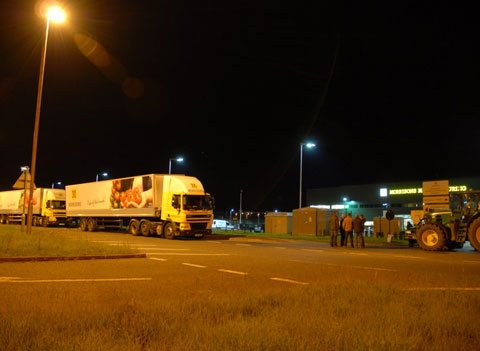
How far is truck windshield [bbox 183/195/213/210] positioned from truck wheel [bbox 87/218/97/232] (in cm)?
1197

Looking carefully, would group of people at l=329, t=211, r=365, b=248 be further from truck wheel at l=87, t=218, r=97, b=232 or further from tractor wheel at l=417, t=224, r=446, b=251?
truck wheel at l=87, t=218, r=97, b=232

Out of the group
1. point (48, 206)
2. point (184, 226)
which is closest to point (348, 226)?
point (184, 226)

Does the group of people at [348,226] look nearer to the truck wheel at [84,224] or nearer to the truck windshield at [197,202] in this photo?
the truck windshield at [197,202]

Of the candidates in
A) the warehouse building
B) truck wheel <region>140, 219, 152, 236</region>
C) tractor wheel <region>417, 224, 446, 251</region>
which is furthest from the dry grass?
the warehouse building

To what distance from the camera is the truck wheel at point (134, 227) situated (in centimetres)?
3032

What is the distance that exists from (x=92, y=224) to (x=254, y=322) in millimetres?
32728

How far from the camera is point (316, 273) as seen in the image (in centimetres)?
1166

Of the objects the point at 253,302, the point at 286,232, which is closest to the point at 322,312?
the point at 253,302

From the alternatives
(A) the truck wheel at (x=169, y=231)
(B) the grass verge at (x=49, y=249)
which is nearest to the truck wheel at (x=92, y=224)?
(A) the truck wheel at (x=169, y=231)

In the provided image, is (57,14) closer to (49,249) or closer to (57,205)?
(49,249)

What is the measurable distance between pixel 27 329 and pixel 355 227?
18.6 meters

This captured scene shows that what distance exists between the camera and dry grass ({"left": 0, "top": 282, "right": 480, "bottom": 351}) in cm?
452

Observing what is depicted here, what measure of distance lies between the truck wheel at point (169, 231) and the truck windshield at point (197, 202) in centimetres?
166

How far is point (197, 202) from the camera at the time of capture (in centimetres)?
2722
